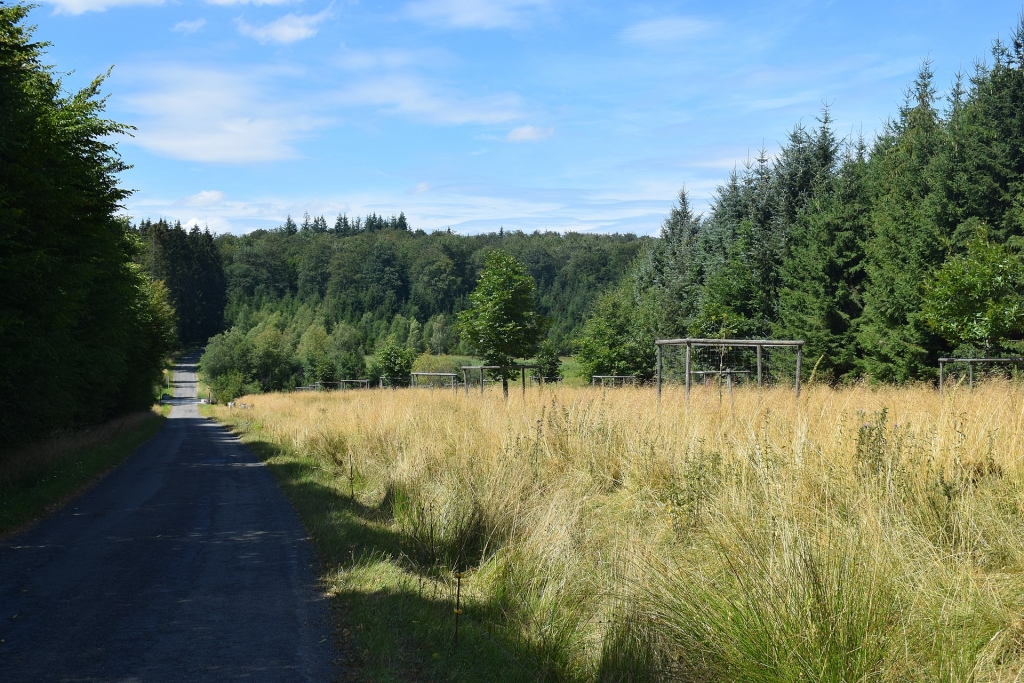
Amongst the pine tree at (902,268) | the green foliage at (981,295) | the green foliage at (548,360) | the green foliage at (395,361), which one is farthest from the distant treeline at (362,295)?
the green foliage at (981,295)

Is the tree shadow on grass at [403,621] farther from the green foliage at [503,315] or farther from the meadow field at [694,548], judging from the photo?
the green foliage at [503,315]

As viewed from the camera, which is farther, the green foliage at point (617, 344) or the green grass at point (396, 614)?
the green foliage at point (617, 344)

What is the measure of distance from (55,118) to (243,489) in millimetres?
9030

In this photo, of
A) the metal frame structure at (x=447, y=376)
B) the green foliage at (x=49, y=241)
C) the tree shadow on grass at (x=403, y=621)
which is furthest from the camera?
the metal frame structure at (x=447, y=376)

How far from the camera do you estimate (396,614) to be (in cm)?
578

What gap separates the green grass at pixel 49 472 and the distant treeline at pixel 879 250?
1914 cm

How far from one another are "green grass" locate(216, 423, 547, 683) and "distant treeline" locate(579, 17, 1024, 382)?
1539 centimetres

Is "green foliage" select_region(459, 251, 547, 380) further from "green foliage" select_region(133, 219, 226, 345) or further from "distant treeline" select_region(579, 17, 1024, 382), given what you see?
"green foliage" select_region(133, 219, 226, 345)

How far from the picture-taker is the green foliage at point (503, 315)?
92.3 ft

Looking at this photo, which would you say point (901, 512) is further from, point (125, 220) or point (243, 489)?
point (125, 220)

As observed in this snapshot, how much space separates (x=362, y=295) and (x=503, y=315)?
4175 inches

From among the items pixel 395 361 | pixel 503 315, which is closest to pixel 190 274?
pixel 395 361

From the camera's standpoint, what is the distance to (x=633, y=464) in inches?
346

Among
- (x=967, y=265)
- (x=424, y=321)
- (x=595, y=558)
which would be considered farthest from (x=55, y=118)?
(x=424, y=321)
